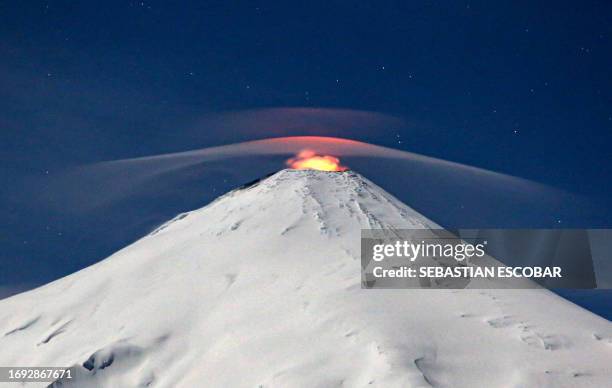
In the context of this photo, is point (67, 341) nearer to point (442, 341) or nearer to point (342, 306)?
point (342, 306)

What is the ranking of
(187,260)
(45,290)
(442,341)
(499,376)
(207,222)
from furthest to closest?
1. (207,222)
2. (45,290)
3. (187,260)
4. (442,341)
5. (499,376)

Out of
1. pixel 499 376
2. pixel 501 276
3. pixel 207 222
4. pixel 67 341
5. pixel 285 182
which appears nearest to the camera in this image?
pixel 499 376

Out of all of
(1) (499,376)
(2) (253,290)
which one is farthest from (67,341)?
Result: (1) (499,376)

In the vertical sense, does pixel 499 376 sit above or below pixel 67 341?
above

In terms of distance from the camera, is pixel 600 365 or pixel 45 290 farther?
pixel 45 290

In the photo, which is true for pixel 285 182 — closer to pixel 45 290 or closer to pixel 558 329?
pixel 45 290


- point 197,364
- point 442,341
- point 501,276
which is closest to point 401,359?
point 442,341
